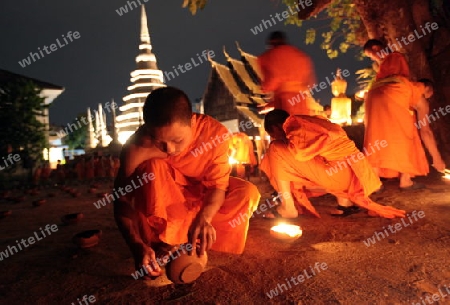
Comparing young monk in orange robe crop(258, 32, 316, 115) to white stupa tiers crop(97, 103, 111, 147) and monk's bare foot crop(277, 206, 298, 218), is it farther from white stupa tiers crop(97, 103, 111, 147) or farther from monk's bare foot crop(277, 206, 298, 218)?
white stupa tiers crop(97, 103, 111, 147)

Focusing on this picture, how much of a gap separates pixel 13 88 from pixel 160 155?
444 inches

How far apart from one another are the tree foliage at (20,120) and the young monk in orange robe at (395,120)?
10.4m

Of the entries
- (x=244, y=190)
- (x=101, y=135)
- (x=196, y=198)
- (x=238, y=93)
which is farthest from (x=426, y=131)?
(x=101, y=135)

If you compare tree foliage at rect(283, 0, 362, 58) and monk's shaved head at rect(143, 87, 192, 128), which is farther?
tree foliage at rect(283, 0, 362, 58)

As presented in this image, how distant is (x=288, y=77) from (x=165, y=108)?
110 inches

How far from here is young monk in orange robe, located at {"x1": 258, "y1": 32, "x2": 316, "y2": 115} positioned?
4316 mm

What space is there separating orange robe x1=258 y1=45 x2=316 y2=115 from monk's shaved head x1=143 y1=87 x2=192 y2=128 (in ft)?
8.17

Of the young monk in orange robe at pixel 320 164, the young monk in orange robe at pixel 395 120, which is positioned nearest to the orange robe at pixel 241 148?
the young monk in orange robe at pixel 395 120

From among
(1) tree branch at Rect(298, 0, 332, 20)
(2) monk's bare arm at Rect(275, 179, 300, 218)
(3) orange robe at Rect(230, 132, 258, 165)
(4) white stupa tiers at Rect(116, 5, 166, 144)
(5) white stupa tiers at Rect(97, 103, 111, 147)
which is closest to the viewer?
(2) monk's bare arm at Rect(275, 179, 300, 218)

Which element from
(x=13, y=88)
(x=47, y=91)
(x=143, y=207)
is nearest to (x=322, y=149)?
(x=143, y=207)

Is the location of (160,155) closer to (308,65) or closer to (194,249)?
(194,249)

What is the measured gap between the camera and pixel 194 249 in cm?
191

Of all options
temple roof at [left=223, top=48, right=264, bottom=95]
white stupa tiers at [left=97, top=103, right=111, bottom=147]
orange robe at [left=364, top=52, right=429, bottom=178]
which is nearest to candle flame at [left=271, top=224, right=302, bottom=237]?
orange robe at [left=364, top=52, right=429, bottom=178]

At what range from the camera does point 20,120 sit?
11.0m
